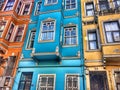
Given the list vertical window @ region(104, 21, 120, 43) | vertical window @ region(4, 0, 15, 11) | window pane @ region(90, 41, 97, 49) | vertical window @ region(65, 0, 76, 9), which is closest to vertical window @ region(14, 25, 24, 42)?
vertical window @ region(4, 0, 15, 11)

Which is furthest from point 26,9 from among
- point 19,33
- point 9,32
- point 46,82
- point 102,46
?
point 102,46

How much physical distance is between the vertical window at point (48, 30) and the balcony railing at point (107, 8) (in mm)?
3810

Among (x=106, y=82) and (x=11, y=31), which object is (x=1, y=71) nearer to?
(x=11, y=31)

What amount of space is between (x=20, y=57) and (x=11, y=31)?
334 centimetres

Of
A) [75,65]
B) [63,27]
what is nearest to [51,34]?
[63,27]

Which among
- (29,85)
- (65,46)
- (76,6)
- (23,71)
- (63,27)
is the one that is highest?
(76,6)

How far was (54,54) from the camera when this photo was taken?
33.0 feet

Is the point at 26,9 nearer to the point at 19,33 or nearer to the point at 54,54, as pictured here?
the point at 19,33

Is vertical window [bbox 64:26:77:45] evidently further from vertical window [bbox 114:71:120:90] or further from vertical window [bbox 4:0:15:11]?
vertical window [bbox 4:0:15:11]

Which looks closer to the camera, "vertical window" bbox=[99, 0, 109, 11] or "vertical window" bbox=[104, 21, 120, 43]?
"vertical window" bbox=[104, 21, 120, 43]

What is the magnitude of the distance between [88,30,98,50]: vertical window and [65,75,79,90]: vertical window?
261 cm

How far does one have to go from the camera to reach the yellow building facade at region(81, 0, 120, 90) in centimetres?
921

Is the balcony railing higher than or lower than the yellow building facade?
higher

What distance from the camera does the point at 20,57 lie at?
1188 centimetres
